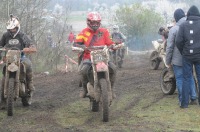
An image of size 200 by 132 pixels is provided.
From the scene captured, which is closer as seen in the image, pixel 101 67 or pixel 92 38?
pixel 101 67

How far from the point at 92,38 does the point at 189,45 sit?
2.04 meters

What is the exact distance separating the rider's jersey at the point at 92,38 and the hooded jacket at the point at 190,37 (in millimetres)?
1545

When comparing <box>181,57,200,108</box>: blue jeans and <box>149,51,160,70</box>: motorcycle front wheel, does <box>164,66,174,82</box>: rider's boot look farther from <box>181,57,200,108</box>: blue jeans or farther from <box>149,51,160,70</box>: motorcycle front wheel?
<box>149,51,160,70</box>: motorcycle front wheel

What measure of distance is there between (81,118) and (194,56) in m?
2.70

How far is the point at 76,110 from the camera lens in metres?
10.5

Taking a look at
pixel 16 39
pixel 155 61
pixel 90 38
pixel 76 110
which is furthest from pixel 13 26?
pixel 155 61

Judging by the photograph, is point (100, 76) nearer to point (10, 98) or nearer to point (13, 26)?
point (10, 98)

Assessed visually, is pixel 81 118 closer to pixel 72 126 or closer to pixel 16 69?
pixel 72 126

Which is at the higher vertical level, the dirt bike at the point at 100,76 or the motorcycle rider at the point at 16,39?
the motorcycle rider at the point at 16,39

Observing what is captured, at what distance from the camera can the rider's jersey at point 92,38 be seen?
33.0 ft

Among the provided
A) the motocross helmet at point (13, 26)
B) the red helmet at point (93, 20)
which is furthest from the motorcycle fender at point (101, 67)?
the motocross helmet at point (13, 26)

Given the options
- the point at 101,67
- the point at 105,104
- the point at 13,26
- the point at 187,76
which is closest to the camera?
the point at 105,104

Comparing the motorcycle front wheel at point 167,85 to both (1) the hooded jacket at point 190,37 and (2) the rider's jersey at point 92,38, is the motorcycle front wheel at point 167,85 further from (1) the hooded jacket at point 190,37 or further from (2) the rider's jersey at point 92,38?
(2) the rider's jersey at point 92,38

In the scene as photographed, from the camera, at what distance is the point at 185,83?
403 inches
